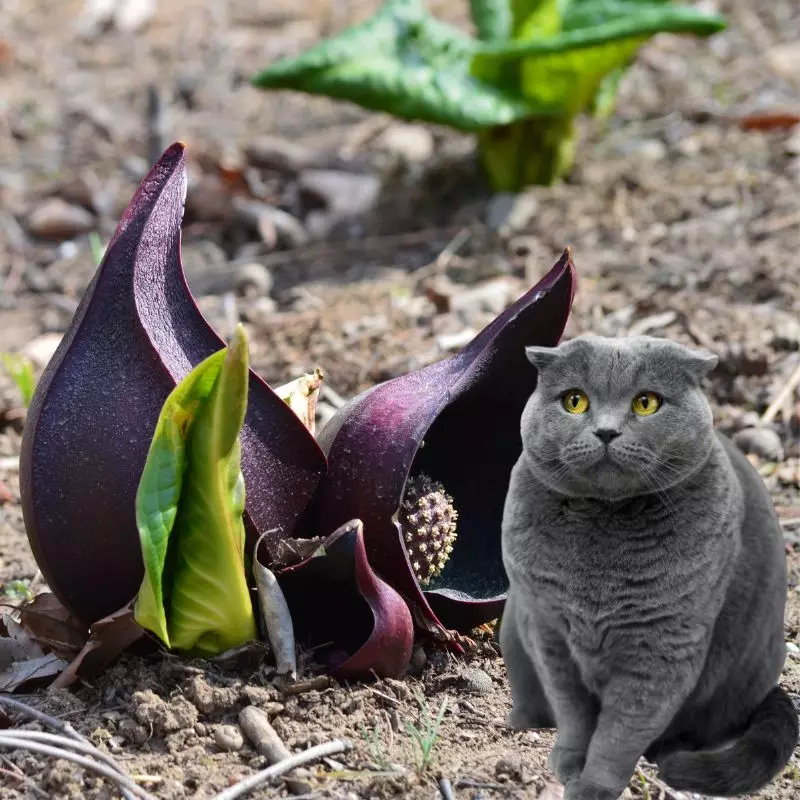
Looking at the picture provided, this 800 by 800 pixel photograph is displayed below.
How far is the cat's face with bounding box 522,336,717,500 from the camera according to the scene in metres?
1.29

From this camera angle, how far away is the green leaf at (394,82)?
3.75 meters

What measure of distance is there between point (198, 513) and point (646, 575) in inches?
23.5

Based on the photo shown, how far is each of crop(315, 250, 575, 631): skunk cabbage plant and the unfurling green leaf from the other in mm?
204

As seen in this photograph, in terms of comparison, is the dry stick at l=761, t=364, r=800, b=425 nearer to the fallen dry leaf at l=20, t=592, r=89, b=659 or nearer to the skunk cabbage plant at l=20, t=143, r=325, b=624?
the skunk cabbage plant at l=20, t=143, r=325, b=624

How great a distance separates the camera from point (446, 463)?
1886mm

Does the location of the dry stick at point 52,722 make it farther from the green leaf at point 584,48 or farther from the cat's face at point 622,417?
the green leaf at point 584,48

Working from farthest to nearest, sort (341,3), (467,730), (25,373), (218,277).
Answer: (341,3) < (218,277) < (25,373) < (467,730)

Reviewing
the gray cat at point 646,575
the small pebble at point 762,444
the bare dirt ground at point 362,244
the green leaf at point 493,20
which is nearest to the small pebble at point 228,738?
the bare dirt ground at point 362,244

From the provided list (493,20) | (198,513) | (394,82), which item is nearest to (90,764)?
(198,513)

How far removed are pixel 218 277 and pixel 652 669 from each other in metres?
2.85

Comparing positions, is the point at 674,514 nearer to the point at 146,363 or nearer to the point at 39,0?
the point at 146,363

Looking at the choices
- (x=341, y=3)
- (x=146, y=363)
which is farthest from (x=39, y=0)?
(x=146, y=363)

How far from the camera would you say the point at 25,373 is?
2.70 meters

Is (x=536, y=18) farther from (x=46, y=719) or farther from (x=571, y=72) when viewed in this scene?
(x=46, y=719)
